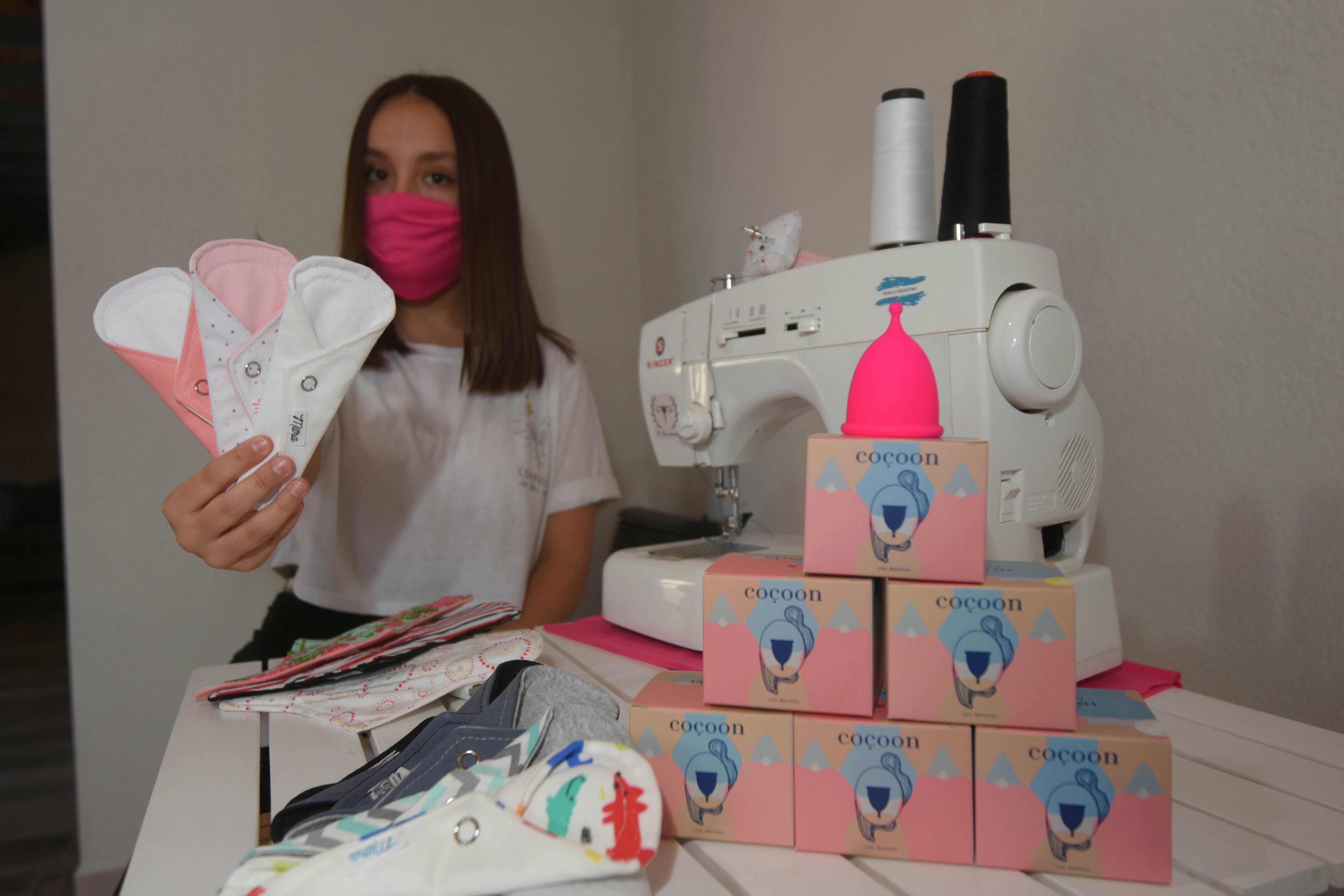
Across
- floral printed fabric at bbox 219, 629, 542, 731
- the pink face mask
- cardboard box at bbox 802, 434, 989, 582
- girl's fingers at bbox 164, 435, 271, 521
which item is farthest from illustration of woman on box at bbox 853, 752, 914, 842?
the pink face mask

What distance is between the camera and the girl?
146 centimetres

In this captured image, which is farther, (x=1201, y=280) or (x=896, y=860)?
(x=1201, y=280)

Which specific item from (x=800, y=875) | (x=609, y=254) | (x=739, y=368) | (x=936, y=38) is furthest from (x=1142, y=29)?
(x=609, y=254)

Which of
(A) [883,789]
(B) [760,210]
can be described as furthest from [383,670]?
(B) [760,210]

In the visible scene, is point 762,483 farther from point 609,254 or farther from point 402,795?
point 402,795

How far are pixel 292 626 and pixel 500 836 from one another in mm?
1153

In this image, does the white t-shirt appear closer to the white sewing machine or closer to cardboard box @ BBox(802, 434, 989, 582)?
the white sewing machine

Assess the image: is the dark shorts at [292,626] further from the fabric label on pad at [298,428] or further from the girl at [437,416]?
the fabric label on pad at [298,428]

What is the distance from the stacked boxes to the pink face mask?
1095 millimetres

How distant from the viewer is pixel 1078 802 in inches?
20.0

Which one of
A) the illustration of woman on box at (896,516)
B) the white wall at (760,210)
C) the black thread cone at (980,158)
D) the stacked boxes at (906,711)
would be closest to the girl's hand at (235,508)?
the stacked boxes at (906,711)

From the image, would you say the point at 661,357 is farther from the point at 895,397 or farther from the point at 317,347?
the point at 895,397

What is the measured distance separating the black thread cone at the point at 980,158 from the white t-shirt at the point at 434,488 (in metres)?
0.98

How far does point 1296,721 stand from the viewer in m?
0.79
